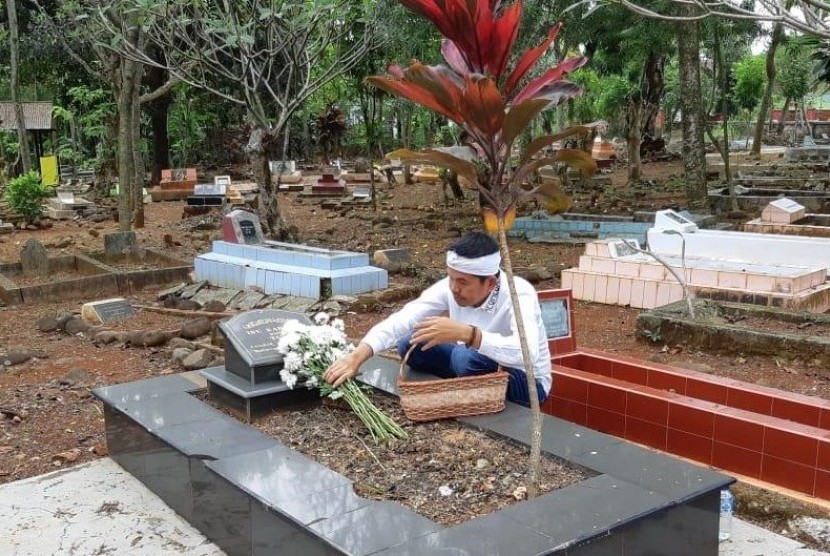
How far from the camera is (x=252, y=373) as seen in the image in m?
4.11

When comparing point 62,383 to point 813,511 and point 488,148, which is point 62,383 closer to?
point 488,148

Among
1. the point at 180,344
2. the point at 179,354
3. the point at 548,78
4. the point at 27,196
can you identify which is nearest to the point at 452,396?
the point at 548,78

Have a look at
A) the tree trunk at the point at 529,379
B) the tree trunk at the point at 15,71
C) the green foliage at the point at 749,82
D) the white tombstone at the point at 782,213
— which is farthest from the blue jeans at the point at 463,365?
the green foliage at the point at 749,82

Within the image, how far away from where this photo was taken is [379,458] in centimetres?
348

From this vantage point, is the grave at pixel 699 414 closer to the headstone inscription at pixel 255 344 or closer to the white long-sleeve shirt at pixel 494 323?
the white long-sleeve shirt at pixel 494 323

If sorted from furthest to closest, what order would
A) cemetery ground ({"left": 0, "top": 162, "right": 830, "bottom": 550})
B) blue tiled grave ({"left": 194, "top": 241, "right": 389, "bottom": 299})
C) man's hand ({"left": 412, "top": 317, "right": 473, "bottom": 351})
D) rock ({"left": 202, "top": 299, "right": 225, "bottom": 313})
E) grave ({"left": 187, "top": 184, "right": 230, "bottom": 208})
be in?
grave ({"left": 187, "top": 184, "right": 230, "bottom": 208}) < blue tiled grave ({"left": 194, "top": 241, "right": 389, "bottom": 299}) < rock ({"left": 202, "top": 299, "right": 225, "bottom": 313}) < cemetery ground ({"left": 0, "top": 162, "right": 830, "bottom": 550}) < man's hand ({"left": 412, "top": 317, "right": 473, "bottom": 351})

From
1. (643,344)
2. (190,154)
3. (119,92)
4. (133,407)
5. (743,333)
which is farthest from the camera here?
(190,154)

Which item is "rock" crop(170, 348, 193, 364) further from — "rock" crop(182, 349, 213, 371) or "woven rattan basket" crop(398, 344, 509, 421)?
"woven rattan basket" crop(398, 344, 509, 421)

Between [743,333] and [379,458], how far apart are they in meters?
3.35

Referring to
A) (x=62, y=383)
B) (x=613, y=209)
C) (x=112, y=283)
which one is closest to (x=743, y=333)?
(x=62, y=383)

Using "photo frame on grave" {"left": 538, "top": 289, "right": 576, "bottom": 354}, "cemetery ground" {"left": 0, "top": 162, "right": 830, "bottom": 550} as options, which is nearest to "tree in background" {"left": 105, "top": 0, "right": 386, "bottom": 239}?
"cemetery ground" {"left": 0, "top": 162, "right": 830, "bottom": 550}

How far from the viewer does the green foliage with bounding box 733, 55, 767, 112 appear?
36531mm

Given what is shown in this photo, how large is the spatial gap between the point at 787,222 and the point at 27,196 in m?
12.7

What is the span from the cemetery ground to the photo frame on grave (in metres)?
1.09
